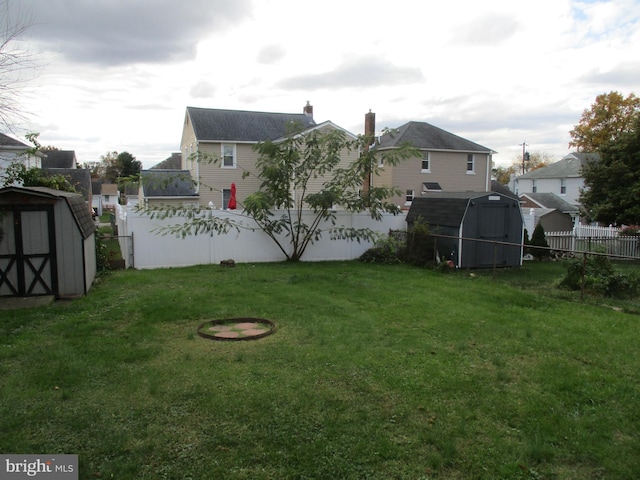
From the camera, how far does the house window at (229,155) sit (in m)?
24.8

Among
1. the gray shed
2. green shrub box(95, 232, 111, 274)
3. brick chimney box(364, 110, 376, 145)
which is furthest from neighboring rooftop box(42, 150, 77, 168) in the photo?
the gray shed

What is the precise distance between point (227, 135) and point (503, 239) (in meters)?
15.6

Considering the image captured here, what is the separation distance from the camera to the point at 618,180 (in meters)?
21.6

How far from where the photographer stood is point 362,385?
5.06 metres

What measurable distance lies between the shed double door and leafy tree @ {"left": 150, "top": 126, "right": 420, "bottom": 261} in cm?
370

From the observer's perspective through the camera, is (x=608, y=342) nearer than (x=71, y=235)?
Yes

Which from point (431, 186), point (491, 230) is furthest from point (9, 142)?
point (431, 186)

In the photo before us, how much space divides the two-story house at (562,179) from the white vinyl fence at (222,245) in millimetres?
32239

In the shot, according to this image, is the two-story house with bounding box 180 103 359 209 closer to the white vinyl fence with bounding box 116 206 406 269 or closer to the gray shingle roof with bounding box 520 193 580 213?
the white vinyl fence with bounding box 116 206 406 269

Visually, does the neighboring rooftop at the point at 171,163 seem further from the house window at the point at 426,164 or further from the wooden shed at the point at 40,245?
the wooden shed at the point at 40,245

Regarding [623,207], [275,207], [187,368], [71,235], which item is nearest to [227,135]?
[275,207]

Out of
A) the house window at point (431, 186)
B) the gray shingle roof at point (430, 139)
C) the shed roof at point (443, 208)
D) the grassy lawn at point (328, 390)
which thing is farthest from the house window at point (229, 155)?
the grassy lawn at point (328, 390)

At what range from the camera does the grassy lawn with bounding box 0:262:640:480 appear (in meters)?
3.70

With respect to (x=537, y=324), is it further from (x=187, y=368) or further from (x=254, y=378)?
(x=187, y=368)
